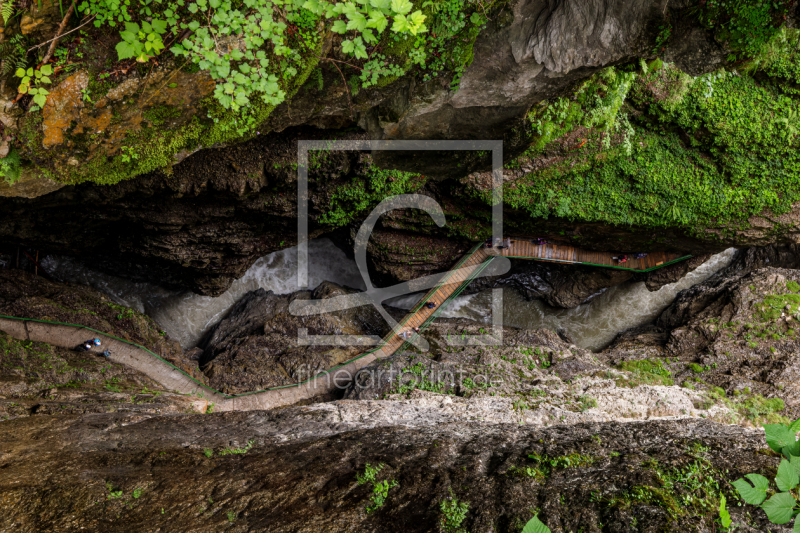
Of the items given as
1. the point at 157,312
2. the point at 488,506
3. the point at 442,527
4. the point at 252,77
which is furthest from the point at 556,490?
the point at 157,312

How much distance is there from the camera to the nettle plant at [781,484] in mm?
1946

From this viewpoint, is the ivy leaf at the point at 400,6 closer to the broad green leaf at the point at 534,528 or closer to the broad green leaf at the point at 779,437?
the broad green leaf at the point at 534,528

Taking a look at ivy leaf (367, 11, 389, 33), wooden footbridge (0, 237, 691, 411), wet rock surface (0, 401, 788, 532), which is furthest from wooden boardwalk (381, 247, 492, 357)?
ivy leaf (367, 11, 389, 33)

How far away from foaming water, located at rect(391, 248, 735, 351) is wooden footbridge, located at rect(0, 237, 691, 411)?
2.39m

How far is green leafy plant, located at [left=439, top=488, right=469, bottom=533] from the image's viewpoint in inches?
94.5

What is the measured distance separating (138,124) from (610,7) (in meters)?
5.09

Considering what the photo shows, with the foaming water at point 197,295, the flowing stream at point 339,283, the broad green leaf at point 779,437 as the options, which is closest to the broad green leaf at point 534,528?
the broad green leaf at point 779,437

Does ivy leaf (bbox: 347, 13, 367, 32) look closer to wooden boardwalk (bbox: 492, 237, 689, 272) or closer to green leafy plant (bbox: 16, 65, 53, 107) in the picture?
green leafy plant (bbox: 16, 65, 53, 107)

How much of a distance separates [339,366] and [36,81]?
7.89 meters

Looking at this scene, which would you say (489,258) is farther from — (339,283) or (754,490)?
(754,490)

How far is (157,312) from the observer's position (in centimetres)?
1194

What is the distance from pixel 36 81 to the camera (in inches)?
135

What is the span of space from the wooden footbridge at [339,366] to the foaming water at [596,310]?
2.39 meters

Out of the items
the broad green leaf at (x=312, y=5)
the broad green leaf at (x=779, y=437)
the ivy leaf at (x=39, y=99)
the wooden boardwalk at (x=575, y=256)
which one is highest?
the broad green leaf at (x=312, y=5)
